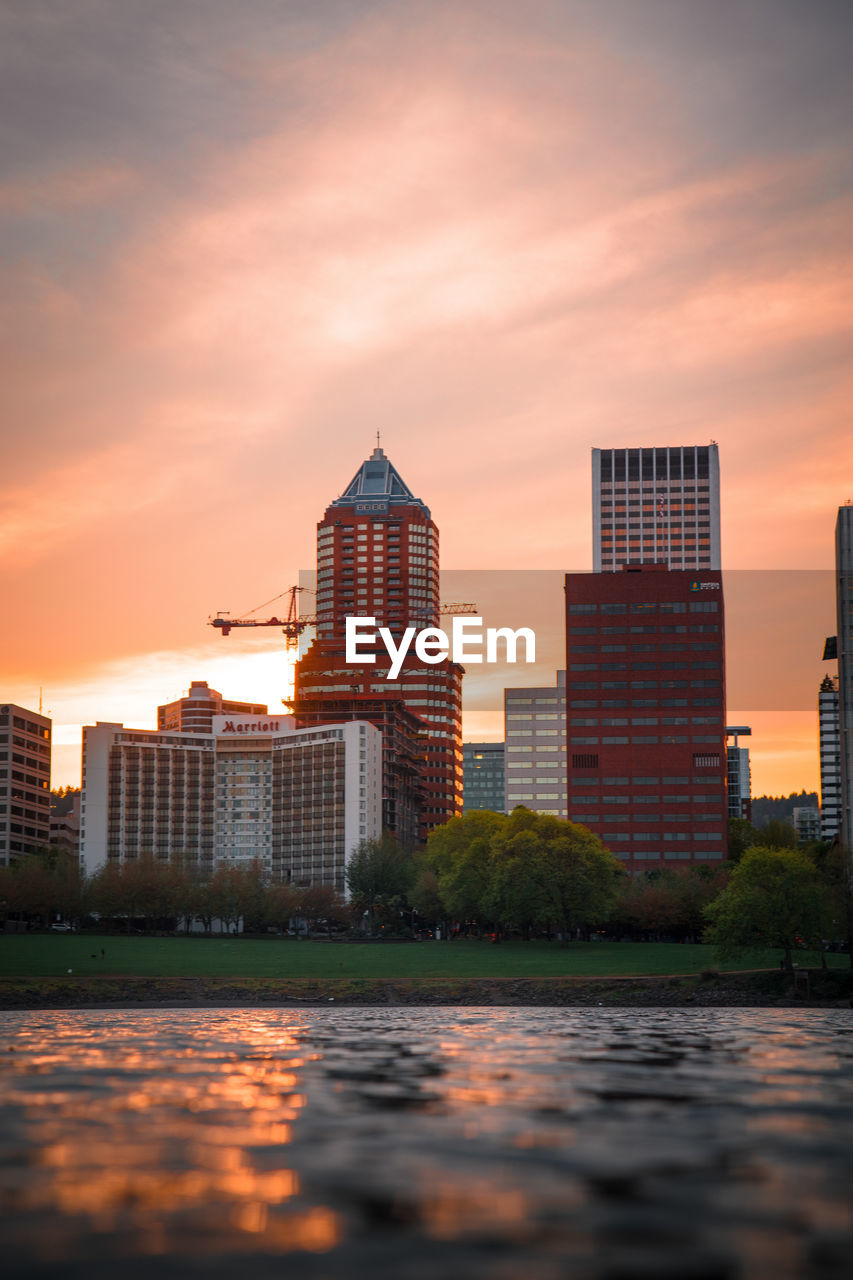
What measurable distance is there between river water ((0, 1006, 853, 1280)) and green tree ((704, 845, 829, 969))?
5989 centimetres

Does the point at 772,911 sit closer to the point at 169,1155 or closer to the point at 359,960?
the point at 359,960

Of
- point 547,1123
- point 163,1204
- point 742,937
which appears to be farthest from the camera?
point 742,937

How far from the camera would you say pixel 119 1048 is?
2557 inches

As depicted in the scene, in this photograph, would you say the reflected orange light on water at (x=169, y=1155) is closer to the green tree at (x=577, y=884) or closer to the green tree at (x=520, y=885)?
the green tree at (x=520, y=885)

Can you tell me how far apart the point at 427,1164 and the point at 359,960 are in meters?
124

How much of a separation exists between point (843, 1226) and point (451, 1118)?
50.3 ft

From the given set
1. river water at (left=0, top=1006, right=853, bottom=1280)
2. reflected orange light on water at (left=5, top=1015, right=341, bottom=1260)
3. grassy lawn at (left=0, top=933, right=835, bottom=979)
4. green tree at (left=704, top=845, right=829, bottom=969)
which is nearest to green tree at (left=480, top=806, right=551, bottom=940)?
grassy lawn at (left=0, top=933, right=835, bottom=979)

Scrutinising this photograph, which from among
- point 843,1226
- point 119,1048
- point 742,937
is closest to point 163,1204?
point 843,1226

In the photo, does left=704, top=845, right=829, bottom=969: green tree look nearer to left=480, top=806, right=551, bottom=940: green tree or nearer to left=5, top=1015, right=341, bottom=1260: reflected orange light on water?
left=480, top=806, right=551, bottom=940: green tree

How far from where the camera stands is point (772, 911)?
12056 centimetres

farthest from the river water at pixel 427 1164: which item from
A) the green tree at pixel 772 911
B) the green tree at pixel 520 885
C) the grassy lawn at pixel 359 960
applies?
the green tree at pixel 520 885

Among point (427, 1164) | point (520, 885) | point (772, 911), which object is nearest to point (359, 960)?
point (520, 885)

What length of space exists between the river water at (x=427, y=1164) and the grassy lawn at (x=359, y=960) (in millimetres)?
74787

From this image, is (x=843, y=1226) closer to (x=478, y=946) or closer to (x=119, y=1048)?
(x=119, y=1048)
